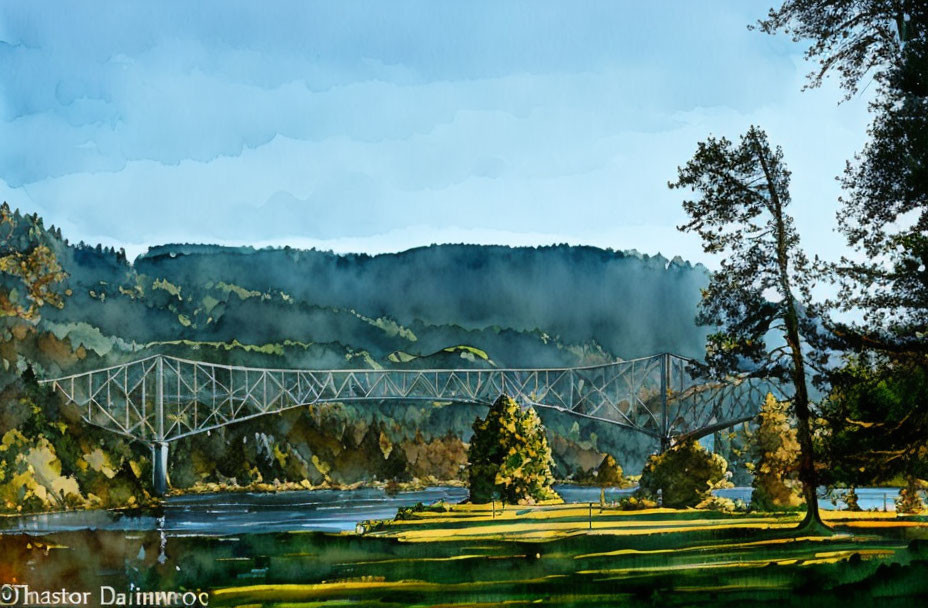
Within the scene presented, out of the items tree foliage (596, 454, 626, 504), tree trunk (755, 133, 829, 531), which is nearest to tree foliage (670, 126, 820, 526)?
tree trunk (755, 133, 829, 531)

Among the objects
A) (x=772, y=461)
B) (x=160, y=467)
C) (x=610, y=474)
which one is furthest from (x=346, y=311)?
(x=772, y=461)

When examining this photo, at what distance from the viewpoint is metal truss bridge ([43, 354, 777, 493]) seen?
20297 mm

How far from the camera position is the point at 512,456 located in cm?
2673

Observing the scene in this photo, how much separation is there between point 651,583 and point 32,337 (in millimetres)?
12056

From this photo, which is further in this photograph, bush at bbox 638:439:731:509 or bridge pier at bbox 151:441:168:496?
bush at bbox 638:439:731:509

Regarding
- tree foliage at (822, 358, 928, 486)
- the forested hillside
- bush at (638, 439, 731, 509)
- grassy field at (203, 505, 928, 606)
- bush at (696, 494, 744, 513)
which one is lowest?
grassy field at (203, 505, 928, 606)

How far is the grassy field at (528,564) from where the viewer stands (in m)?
13.2

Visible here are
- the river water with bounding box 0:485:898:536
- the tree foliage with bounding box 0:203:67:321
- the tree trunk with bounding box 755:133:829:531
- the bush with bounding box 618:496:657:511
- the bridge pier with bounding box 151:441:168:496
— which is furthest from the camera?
the bush with bounding box 618:496:657:511

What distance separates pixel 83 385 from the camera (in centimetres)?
1994

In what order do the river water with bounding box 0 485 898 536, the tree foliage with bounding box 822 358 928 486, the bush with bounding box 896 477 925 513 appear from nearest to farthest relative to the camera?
the tree foliage with bounding box 822 358 928 486, the river water with bounding box 0 485 898 536, the bush with bounding box 896 477 925 513

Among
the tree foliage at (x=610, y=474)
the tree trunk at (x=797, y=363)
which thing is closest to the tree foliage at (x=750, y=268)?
the tree trunk at (x=797, y=363)

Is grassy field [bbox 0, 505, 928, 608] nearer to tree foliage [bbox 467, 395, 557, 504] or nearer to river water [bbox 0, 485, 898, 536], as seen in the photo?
river water [bbox 0, 485, 898, 536]

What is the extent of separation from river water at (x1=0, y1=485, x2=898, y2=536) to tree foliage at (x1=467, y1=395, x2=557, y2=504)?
2.30ft

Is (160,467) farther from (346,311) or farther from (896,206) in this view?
(896,206)
